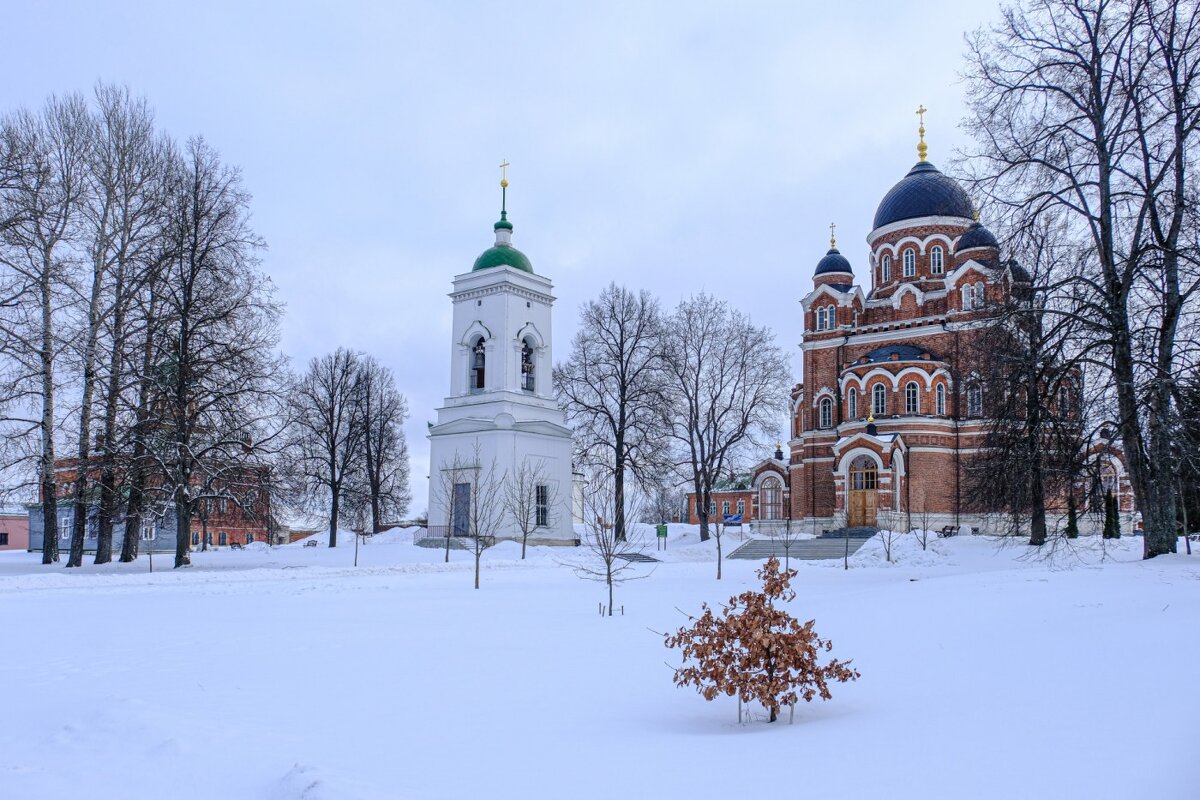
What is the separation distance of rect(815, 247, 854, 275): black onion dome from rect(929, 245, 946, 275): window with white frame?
12.4 feet

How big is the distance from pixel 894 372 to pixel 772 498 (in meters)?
10.2

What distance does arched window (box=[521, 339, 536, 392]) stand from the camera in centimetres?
3831

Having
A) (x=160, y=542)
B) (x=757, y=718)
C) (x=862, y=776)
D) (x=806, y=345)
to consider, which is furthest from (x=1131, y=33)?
(x=160, y=542)

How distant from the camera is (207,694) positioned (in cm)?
804

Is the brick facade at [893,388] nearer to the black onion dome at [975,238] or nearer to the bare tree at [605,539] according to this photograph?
the black onion dome at [975,238]

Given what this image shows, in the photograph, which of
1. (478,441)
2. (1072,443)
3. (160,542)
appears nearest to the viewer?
(1072,443)

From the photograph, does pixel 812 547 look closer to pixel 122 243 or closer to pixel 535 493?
pixel 535 493

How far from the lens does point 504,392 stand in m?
36.7

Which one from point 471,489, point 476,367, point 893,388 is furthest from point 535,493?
point 893,388

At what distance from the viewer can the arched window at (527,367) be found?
38.3 metres

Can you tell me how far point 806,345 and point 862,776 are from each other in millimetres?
41970

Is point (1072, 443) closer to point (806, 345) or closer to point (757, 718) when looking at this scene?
point (757, 718)

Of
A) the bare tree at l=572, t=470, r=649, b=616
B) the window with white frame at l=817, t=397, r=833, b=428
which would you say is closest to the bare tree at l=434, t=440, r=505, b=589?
the bare tree at l=572, t=470, r=649, b=616

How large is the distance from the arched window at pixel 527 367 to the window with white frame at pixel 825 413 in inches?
575
